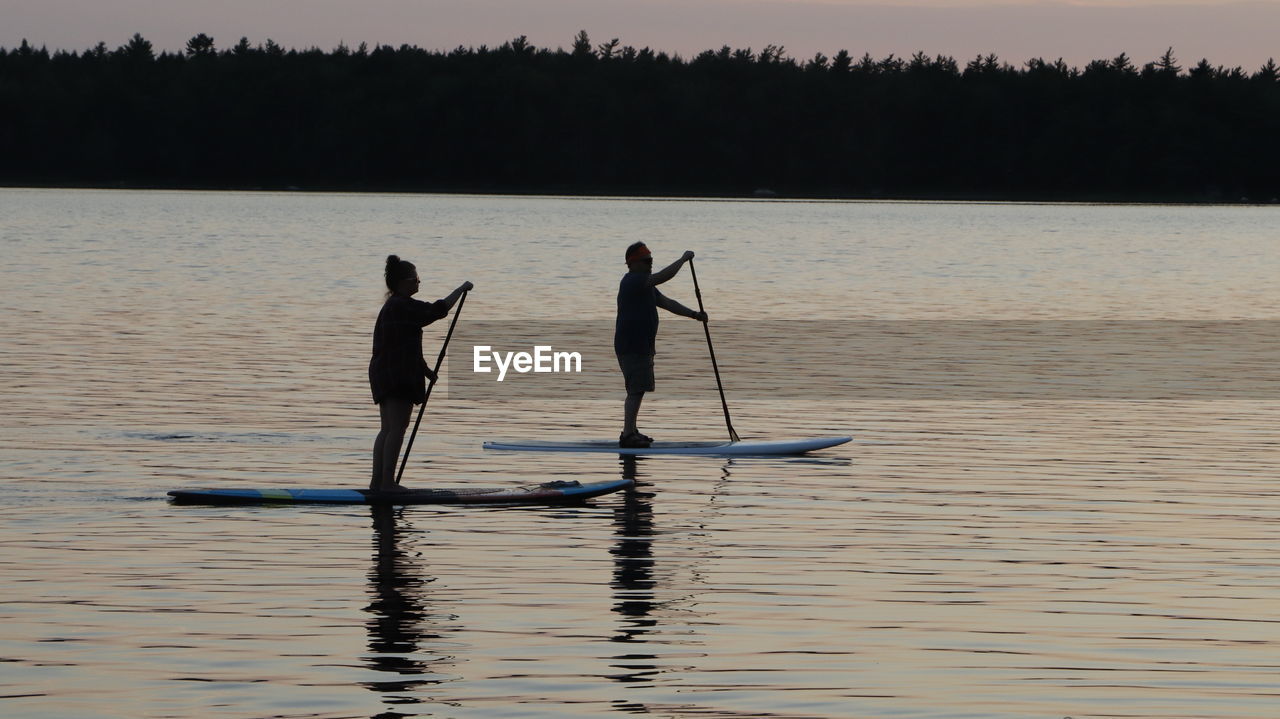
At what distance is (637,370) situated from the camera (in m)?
19.4

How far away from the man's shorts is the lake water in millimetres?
729

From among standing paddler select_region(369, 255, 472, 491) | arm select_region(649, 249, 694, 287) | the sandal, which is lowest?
the sandal

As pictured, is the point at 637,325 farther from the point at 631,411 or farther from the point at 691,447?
the point at 691,447

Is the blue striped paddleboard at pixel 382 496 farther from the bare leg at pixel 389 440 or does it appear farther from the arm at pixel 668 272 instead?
the arm at pixel 668 272

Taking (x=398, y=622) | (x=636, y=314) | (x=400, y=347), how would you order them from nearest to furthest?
(x=398, y=622)
(x=400, y=347)
(x=636, y=314)

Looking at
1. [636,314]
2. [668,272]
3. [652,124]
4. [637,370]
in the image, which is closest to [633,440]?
[637,370]

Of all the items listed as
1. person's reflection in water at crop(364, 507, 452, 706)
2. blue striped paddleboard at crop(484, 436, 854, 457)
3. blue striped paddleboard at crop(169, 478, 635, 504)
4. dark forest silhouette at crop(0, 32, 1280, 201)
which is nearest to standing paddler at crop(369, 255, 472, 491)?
blue striped paddleboard at crop(169, 478, 635, 504)

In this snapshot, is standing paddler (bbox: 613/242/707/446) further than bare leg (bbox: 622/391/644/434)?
No

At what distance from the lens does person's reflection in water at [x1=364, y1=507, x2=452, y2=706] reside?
33.3 ft

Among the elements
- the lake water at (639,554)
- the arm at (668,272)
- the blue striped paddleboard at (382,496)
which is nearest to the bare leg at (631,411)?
the lake water at (639,554)

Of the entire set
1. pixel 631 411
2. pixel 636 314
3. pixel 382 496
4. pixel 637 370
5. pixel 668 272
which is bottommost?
pixel 382 496

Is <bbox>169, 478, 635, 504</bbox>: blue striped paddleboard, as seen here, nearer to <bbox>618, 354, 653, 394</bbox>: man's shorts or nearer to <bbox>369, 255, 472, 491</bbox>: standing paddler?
<bbox>369, 255, 472, 491</bbox>: standing paddler

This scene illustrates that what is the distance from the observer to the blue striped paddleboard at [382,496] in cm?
1559

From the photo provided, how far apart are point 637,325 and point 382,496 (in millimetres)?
4392
